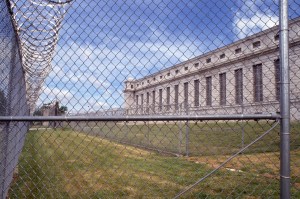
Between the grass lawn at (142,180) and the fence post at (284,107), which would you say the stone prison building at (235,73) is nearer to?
the fence post at (284,107)

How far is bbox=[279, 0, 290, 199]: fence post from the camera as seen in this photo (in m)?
2.43

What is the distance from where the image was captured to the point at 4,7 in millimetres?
3248

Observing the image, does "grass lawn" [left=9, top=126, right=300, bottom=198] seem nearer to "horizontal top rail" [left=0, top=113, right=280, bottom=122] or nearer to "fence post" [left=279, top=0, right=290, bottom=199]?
"horizontal top rail" [left=0, top=113, right=280, bottom=122]

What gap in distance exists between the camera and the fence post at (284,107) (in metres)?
2.43

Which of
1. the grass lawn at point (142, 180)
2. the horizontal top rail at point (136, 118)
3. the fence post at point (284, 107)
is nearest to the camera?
the fence post at point (284, 107)

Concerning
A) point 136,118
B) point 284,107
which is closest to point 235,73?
point 284,107

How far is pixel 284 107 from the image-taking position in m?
2.49

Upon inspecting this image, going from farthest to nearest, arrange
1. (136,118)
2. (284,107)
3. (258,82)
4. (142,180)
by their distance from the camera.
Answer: (142,180)
(258,82)
(136,118)
(284,107)

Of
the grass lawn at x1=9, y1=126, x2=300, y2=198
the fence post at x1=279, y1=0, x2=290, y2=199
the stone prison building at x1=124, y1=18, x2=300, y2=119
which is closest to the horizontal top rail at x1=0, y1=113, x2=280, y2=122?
the fence post at x1=279, y1=0, x2=290, y2=199

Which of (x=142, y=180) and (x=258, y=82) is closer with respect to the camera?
(x=258, y=82)

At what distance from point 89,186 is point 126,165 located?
248 cm

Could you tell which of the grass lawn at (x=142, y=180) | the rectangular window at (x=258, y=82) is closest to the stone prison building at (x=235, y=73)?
the rectangular window at (x=258, y=82)

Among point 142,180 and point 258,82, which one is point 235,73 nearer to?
point 258,82

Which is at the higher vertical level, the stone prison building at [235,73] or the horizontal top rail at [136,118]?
the stone prison building at [235,73]
